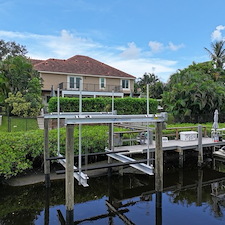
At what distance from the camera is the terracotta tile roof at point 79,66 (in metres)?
29.6

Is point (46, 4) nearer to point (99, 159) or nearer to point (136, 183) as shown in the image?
point (99, 159)

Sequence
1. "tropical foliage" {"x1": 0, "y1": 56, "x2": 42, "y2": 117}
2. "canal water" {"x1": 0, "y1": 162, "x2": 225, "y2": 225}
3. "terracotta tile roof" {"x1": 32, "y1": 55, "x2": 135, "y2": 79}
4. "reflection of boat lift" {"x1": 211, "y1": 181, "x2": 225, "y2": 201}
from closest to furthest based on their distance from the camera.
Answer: "canal water" {"x1": 0, "y1": 162, "x2": 225, "y2": 225} < "reflection of boat lift" {"x1": 211, "y1": 181, "x2": 225, "y2": 201} < "tropical foliage" {"x1": 0, "y1": 56, "x2": 42, "y2": 117} < "terracotta tile roof" {"x1": 32, "y1": 55, "x2": 135, "y2": 79}

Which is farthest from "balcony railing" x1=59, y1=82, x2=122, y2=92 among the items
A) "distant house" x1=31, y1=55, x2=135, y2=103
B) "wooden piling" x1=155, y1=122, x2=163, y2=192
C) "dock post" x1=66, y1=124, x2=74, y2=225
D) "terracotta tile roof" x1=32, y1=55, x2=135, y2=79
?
"dock post" x1=66, y1=124, x2=74, y2=225

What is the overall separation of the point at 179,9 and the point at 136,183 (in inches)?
541

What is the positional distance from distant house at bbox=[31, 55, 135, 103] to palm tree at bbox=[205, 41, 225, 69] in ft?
42.8

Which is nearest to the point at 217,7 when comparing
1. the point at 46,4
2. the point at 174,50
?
the point at 46,4

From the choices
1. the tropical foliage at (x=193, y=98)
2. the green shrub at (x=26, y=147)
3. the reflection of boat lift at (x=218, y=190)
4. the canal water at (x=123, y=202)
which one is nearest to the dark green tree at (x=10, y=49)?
the tropical foliage at (x=193, y=98)

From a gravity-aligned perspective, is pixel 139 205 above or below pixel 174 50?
below

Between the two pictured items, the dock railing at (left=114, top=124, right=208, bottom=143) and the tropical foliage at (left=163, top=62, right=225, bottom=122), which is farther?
the tropical foliage at (left=163, top=62, right=225, bottom=122)

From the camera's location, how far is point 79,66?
31.8 m

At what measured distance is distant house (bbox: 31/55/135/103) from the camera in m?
28.2

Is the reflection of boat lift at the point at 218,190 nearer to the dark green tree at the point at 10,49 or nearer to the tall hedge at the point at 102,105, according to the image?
the tall hedge at the point at 102,105

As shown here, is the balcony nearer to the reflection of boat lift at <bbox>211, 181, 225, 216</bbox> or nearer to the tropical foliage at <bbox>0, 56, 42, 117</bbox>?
the tropical foliage at <bbox>0, 56, 42, 117</bbox>

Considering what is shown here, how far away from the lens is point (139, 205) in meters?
8.61
